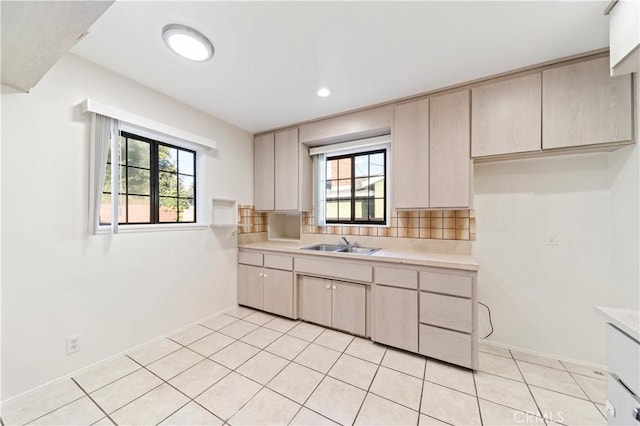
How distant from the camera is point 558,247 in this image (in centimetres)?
196

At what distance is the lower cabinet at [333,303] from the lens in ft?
7.61

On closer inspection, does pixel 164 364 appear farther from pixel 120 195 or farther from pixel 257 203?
pixel 257 203

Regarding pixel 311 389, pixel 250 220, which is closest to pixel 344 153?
pixel 250 220

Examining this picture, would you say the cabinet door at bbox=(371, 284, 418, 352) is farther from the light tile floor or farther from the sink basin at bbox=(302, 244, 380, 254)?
the sink basin at bbox=(302, 244, 380, 254)

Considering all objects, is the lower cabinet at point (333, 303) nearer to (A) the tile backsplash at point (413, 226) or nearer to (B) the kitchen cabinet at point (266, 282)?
(B) the kitchen cabinet at point (266, 282)

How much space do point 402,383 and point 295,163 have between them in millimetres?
2445

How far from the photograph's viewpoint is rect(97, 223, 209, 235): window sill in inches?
73.6

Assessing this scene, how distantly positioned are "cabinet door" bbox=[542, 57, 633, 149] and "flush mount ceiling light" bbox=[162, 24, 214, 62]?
2490 millimetres

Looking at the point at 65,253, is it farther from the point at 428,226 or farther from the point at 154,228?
the point at 428,226

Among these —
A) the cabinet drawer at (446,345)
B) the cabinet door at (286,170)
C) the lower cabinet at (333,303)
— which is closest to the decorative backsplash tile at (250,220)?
the cabinet door at (286,170)

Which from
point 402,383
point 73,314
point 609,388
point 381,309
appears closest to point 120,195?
point 73,314

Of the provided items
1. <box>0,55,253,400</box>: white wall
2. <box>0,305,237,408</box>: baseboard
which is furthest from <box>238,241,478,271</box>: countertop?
<box>0,55,253,400</box>: white wall

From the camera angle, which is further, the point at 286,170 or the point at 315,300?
the point at 286,170

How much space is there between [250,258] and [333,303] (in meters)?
1.23
